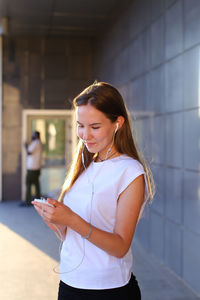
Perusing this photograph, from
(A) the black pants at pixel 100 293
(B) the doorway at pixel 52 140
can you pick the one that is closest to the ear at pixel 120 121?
(A) the black pants at pixel 100 293

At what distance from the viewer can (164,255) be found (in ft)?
13.5

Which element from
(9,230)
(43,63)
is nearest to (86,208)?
(9,230)

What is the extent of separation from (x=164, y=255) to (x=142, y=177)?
3175 millimetres

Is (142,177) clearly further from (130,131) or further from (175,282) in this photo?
(175,282)

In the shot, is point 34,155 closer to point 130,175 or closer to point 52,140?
point 52,140

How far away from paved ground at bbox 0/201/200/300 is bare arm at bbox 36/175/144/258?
2367 mm

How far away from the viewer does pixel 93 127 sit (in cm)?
123

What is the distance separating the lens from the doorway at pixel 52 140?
28.1 feet

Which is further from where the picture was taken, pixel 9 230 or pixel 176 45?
pixel 9 230

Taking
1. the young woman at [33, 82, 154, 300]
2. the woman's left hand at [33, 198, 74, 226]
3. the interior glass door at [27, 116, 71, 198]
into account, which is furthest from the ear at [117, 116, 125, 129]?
the interior glass door at [27, 116, 71, 198]

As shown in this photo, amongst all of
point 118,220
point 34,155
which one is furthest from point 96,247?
point 34,155

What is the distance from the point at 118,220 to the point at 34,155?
22.2 ft

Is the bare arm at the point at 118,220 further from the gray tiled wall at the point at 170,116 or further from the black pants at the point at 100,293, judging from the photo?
the gray tiled wall at the point at 170,116

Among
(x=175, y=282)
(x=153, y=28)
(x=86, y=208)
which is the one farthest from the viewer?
(x=153, y=28)
